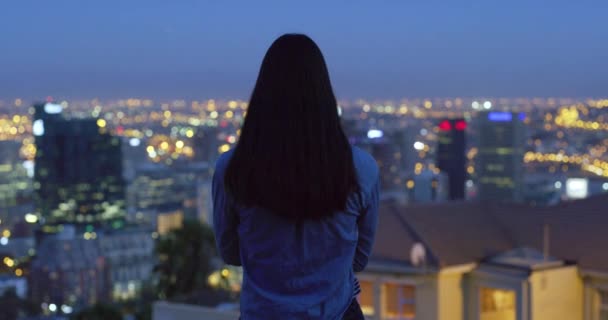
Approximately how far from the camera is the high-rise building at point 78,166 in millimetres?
85500

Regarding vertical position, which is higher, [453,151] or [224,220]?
[224,220]

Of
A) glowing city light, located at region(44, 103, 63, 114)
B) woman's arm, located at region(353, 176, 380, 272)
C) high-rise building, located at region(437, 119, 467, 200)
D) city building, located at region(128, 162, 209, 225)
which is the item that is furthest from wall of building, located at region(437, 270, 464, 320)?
glowing city light, located at region(44, 103, 63, 114)

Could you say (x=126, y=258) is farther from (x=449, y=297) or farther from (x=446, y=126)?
(x=449, y=297)

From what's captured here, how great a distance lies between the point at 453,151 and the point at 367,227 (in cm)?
9006

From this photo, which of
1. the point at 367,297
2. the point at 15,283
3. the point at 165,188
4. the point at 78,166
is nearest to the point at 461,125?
the point at 165,188

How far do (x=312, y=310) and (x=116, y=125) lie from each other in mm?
97644

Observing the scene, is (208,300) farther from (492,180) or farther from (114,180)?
(114,180)

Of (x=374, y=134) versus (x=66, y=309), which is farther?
(x=374, y=134)

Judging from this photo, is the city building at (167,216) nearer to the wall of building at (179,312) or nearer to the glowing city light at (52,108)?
the glowing city light at (52,108)

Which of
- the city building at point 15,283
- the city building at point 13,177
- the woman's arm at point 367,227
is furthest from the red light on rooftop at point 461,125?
the woman's arm at point 367,227

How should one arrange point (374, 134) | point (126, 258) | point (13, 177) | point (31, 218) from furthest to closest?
1. point (13, 177)
2. point (31, 218)
3. point (374, 134)
4. point (126, 258)

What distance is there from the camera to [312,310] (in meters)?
1.18

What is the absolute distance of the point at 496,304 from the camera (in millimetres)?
4832

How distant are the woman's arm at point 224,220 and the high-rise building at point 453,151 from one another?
3316 inches
